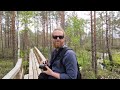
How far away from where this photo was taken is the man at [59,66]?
1.65 meters

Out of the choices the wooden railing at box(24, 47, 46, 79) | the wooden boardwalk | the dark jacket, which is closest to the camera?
the dark jacket

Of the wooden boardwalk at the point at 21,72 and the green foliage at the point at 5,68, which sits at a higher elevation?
the wooden boardwalk at the point at 21,72

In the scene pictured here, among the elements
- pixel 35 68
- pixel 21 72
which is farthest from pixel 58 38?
pixel 21 72

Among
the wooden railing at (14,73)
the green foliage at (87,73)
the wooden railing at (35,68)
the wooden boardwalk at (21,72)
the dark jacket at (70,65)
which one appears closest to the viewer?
the dark jacket at (70,65)

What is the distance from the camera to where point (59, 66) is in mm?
1711

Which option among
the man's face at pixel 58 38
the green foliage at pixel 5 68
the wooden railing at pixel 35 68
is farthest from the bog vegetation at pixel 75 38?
the man's face at pixel 58 38

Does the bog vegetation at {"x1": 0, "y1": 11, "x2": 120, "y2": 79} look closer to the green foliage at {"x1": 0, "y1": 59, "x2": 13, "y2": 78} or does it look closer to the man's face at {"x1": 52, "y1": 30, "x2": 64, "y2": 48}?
the green foliage at {"x1": 0, "y1": 59, "x2": 13, "y2": 78}

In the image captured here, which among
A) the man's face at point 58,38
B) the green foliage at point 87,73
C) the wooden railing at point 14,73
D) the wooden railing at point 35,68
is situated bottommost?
the green foliage at point 87,73

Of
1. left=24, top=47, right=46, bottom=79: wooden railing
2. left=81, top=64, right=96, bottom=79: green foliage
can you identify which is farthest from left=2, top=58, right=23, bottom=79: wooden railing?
left=81, top=64, right=96, bottom=79: green foliage

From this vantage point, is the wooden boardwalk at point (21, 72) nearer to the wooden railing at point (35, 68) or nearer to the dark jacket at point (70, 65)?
the wooden railing at point (35, 68)

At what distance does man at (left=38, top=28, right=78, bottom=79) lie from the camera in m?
1.65
